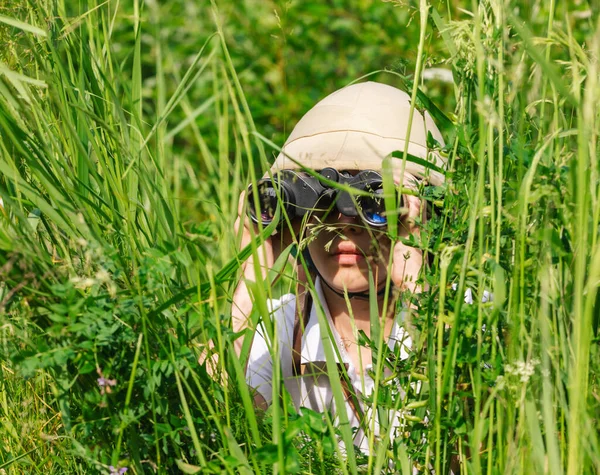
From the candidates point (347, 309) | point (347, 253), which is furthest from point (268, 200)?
point (347, 309)

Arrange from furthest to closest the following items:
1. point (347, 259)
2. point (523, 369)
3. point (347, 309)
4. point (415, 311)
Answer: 1. point (347, 309)
2. point (347, 259)
3. point (415, 311)
4. point (523, 369)

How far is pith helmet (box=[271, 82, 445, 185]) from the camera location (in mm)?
1780

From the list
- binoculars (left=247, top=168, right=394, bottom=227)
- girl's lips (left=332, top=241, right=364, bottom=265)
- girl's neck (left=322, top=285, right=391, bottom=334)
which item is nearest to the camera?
binoculars (left=247, top=168, right=394, bottom=227)

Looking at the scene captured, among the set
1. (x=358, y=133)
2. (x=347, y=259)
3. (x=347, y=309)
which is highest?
(x=358, y=133)

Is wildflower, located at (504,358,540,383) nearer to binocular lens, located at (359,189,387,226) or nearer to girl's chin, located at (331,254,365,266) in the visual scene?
binocular lens, located at (359,189,387,226)

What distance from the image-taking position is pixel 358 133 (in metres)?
1.80

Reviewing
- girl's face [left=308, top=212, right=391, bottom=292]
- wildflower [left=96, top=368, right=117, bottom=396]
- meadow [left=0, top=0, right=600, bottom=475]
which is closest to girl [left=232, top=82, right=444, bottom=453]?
girl's face [left=308, top=212, right=391, bottom=292]

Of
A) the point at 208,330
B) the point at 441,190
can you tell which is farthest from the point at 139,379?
the point at 441,190

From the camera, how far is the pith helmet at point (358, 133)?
1.78 m

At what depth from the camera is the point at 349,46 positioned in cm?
454

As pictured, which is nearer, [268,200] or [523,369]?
[523,369]

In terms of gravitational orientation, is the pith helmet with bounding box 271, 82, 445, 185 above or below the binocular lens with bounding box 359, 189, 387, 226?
above

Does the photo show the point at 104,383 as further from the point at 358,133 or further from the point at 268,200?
the point at 358,133

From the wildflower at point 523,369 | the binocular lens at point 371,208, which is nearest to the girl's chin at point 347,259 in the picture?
the binocular lens at point 371,208
